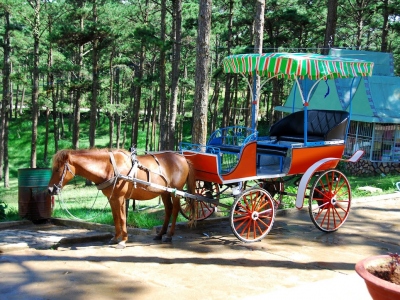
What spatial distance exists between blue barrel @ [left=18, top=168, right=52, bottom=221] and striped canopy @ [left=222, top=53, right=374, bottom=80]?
14.2ft

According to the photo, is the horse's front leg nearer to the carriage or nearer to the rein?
the rein

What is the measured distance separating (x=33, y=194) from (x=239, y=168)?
432 centimetres

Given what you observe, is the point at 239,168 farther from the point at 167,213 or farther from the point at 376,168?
the point at 376,168

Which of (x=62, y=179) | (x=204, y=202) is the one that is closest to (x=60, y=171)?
(x=62, y=179)

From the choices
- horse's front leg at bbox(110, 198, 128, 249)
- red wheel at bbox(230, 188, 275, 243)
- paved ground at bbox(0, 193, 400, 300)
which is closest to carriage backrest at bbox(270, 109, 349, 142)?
paved ground at bbox(0, 193, 400, 300)

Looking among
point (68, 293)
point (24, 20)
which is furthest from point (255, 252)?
point (24, 20)

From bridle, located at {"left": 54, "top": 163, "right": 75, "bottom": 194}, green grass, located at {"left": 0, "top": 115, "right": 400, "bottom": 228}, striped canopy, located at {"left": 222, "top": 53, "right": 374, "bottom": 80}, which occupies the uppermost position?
striped canopy, located at {"left": 222, "top": 53, "right": 374, "bottom": 80}

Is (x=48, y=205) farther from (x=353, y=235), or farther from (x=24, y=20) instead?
(x=24, y=20)

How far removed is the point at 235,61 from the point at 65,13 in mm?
22496

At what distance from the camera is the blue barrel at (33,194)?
9.41 metres

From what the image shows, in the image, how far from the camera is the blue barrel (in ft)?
30.9

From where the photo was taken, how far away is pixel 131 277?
599 cm

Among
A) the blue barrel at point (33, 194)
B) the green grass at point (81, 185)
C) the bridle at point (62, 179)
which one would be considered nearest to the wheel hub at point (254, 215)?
the green grass at point (81, 185)

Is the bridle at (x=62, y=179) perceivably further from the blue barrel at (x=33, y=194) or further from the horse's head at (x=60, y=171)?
the blue barrel at (x=33, y=194)
